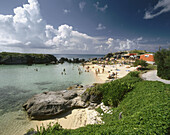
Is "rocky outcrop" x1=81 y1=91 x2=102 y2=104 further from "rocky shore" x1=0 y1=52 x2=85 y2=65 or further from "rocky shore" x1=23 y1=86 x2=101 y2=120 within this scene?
"rocky shore" x1=0 y1=52 x2=85 y2=65

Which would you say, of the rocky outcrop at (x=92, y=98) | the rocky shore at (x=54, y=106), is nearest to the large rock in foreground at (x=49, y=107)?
the rocky shore at (x=54, y=106)

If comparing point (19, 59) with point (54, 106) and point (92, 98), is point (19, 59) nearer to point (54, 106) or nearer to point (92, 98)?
point (54, 106)

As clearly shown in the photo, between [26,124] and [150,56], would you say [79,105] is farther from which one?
[150,56]

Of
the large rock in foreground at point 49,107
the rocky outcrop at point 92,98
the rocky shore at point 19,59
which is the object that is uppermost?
the rocky shore at point 19,59

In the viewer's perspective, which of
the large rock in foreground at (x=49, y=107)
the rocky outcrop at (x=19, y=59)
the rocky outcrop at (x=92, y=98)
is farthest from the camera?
the rocky outcrop at (x=19, y=59)

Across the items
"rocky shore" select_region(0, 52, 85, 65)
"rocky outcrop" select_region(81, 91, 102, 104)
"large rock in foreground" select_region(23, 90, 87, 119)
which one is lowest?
"large rock in foreground" select_region(23, 90, 87, 119)

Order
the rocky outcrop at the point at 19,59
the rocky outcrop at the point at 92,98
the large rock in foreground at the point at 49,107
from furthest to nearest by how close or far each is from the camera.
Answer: the rocky outcrop at the point at 19,59
the rocky outcrop at the point at 92,98
the large rock in foreground at the point at 49,107

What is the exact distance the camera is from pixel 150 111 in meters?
4.46

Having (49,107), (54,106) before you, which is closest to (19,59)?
(49,107)

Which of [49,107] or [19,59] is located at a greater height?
[19,59]

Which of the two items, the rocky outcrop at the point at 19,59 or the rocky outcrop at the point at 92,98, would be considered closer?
the rocky outcrop at the point at 92,98

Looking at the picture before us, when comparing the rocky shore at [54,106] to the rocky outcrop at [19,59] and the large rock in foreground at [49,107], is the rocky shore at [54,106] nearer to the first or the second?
the large rock in foreground at [49,107]

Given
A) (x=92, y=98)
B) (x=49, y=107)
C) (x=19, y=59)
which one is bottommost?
(x=49, y=107)

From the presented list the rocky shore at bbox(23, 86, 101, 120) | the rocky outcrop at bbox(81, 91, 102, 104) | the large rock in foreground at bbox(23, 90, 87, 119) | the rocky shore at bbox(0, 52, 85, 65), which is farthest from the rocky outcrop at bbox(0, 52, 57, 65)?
the rocky outcrop at bbox(81, 91, 102, 104)
